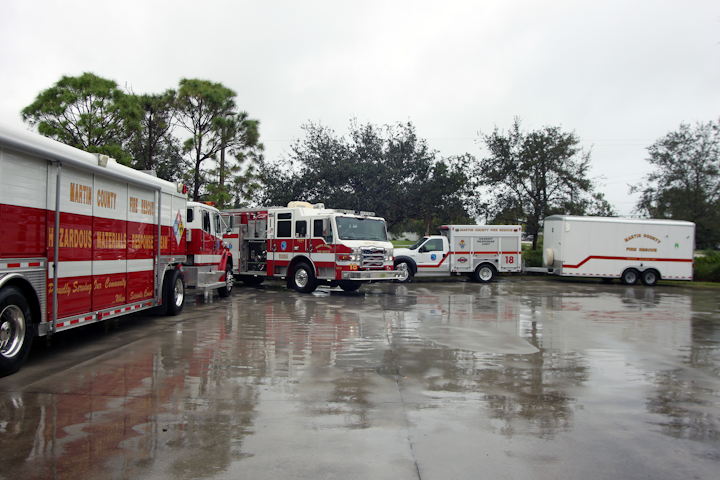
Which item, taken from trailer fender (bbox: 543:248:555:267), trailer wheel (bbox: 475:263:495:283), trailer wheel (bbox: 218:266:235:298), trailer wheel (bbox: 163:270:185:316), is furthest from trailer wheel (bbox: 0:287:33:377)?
trailer fender (bbox: 543:248:555:267)

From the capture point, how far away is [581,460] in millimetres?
4070

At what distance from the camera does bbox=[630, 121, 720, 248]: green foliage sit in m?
30.3

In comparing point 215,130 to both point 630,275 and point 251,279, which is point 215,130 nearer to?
point 251,279

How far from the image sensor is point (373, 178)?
27.2 meters

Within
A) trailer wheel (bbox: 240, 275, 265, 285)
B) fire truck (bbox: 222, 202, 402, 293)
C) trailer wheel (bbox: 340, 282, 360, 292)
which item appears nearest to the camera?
fire truck (bbox: 222, 202, 402, 293)

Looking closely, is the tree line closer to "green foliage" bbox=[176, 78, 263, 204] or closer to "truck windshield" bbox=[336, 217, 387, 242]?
"green foliage" bbox=[176, 78, 263, 204]

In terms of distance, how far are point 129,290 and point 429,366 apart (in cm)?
579

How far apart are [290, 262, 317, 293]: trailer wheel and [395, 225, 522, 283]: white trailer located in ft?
21.7

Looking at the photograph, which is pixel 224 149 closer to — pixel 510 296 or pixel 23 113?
pixel 23 113

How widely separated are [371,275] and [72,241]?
9855mm

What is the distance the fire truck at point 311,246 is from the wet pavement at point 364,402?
A: 519 centimetres

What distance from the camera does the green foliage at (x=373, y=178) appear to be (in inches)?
1080

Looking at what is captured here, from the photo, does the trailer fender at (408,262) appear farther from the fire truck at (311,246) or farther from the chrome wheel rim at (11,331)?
the chrome wheel rim at (11,331)

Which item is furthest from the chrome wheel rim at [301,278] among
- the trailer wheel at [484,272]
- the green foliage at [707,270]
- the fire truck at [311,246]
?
the green foliage at [707,270]
